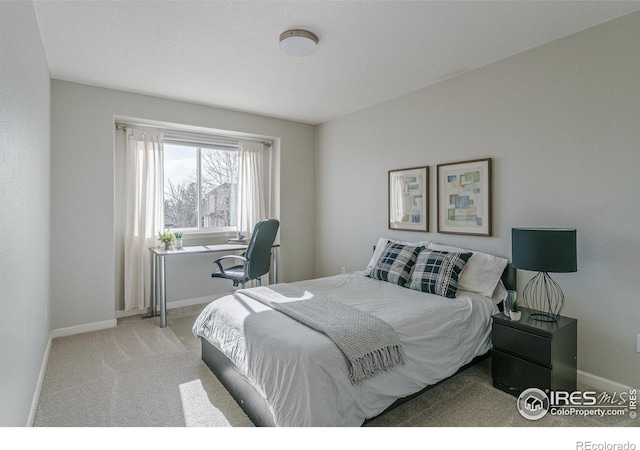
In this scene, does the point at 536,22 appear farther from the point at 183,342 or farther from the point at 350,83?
the point at 183,342

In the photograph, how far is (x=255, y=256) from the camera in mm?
3865

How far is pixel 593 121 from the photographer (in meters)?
2.49

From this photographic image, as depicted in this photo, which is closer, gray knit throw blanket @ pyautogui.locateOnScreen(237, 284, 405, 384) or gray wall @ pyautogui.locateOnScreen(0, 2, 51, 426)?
gray wall @ pyautogui.locateOnScreen(0, 2, 51, 426)

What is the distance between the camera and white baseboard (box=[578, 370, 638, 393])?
7.81 ft

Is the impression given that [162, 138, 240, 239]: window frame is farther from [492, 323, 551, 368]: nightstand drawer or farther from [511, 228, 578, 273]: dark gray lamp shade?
[511, 228, 578, 273]: dark gray lamp shade

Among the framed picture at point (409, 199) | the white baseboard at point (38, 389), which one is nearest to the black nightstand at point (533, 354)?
the framed picture at point (409, 199)

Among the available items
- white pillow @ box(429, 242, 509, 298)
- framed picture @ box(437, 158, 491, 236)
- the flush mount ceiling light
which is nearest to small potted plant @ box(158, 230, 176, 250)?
the flush mount ceiling light

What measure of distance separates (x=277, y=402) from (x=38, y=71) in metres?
2.87

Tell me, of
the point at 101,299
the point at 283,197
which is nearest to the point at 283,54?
the point at 283,197

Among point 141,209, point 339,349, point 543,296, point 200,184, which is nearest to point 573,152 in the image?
point 543,296

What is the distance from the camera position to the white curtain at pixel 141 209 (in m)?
4.08

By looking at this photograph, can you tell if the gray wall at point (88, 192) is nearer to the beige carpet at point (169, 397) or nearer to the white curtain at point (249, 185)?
the beige carpet at point (169, 397)

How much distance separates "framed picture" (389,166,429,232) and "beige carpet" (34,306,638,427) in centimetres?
153

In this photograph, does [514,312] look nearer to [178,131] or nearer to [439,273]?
[439,273]
